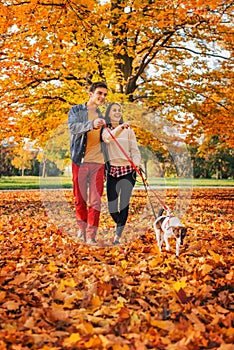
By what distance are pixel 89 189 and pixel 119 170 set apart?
1.50 ft

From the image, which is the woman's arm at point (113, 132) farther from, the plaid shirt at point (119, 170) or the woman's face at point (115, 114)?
the plaid shirt at point (119, 170)

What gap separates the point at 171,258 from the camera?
5410 mm

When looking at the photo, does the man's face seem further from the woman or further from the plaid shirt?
the plaid shirt

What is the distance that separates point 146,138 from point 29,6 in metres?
3.18

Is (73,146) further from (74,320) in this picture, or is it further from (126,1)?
(126,1)

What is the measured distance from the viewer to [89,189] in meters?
6.11

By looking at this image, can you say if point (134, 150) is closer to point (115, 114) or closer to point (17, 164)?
point (115, 114)

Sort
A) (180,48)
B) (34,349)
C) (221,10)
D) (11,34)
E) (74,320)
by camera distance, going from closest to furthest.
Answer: (34,349) → (74,320) → (11,34) → (221,10) → (180,48)

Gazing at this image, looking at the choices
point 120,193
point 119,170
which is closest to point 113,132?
point 119,170

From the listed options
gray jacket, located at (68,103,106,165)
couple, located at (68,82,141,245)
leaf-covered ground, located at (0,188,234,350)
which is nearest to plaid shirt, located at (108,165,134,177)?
couple, located at (68,82,141,245)

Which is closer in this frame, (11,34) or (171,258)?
(171,258)

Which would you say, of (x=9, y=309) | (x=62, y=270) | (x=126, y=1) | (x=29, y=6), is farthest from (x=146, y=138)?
(x=9, y=309)

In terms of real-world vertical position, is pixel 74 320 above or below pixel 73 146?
below

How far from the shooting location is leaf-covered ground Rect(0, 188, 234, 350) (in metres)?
3.18
